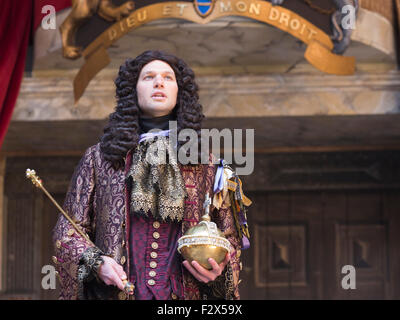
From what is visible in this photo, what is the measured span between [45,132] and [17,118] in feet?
1.41

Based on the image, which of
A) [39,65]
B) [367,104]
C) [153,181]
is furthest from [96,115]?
[153,181]

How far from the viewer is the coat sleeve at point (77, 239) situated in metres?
2.69

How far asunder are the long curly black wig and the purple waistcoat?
0.83 feet

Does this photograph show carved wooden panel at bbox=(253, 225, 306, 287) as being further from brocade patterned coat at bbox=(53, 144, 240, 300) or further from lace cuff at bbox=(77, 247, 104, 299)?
lace cuff at bbox=(77, 247, 104, 299)

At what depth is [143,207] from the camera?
2.75m

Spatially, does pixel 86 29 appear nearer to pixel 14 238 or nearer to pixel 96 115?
pixel 96 115

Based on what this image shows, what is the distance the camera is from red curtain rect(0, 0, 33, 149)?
5281 millimetres

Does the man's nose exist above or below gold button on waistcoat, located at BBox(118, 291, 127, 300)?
above

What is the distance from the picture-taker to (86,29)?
5.30m
